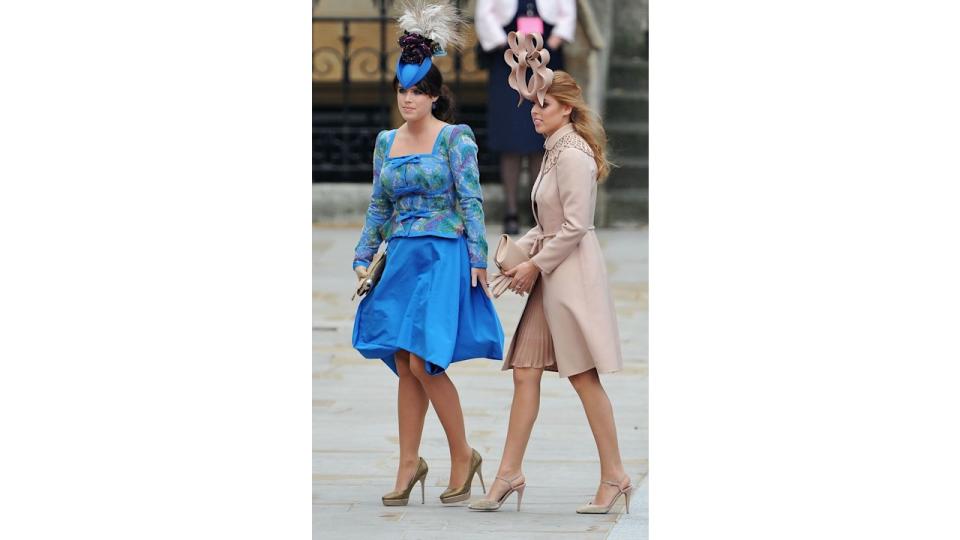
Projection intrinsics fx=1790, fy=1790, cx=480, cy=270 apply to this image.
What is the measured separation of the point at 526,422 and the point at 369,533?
77cm

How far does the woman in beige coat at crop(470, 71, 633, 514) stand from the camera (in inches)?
265

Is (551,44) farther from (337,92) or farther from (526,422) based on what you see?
(526,422)

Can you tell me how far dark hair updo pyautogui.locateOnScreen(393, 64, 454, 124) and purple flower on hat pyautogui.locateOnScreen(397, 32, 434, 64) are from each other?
7cm

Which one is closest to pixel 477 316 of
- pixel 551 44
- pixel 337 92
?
pixel 551 44

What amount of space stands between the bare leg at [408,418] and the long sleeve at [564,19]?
24.0 feet

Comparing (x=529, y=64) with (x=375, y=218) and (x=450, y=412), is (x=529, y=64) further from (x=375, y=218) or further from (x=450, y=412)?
(x=450, y=412)

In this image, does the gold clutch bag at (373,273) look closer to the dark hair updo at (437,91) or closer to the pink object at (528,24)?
the dark hair updo at (437,91)

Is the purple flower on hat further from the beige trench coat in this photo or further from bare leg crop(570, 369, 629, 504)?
bare leg crop(570, 369, 629, 504)

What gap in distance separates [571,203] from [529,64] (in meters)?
0.56

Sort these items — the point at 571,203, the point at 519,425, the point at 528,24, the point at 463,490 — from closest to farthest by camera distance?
the point at 571,203
the point at 519,425
the point at 463,490
the point at 528,24

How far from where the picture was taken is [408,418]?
23.4ft

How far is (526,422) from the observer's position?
692 centimetres

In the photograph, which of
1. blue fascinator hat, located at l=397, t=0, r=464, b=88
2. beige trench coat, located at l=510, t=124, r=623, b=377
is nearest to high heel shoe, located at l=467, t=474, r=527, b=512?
beige trench coat, located at l=510, t=124, r=623, b=377

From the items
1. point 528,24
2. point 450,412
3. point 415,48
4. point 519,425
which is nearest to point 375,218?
point 415,48
